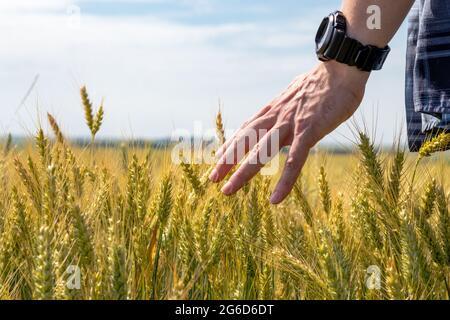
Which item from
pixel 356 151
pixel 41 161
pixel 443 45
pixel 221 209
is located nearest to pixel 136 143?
pixel 41 161

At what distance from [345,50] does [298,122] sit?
24cm

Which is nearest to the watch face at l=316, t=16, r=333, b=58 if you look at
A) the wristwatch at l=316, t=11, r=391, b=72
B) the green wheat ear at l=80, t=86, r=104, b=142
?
the wristwatch at l=316, t=11, r=391, b=72

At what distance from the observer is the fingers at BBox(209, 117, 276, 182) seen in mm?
2055

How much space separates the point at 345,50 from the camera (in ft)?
6.69

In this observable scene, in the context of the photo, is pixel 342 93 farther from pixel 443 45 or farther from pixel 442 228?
pixel 443 45

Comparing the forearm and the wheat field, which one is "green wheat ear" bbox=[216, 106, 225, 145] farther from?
the forearm

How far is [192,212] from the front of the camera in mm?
2260

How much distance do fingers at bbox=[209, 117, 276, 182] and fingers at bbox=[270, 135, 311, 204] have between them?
0.42 feet

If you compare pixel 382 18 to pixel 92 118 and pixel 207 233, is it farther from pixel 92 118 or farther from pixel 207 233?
pixel 92 118

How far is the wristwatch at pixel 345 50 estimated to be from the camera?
6.67ft

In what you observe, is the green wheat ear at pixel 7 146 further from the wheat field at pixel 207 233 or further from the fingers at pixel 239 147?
the fingers at pixel 239 147

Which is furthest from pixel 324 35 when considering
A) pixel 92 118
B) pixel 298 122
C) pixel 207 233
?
pixel 92 118

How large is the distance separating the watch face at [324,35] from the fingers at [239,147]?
0.25 m

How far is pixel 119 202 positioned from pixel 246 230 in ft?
1.34
